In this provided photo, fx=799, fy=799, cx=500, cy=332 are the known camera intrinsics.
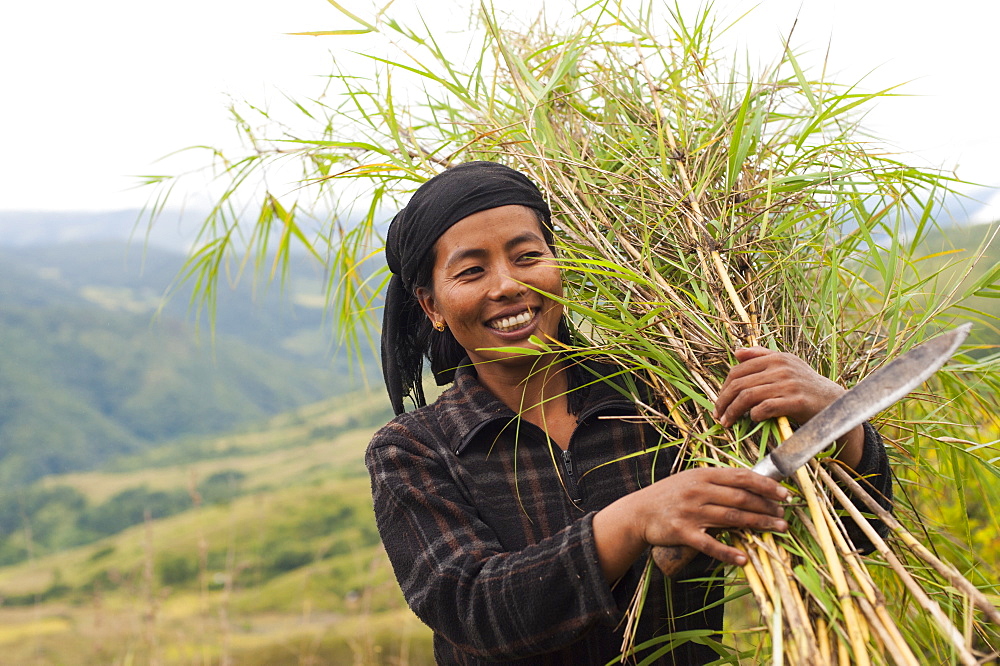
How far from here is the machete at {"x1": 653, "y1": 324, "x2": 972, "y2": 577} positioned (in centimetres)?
97

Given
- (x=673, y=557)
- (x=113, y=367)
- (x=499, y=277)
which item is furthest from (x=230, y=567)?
(x=113, y=367)

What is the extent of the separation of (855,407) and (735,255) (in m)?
0.60

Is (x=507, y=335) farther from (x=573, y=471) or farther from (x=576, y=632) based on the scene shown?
(x=576, y=632)

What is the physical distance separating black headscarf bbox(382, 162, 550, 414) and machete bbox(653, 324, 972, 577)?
69cm

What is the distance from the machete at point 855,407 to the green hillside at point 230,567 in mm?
1692

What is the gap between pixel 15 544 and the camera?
18.5 meters

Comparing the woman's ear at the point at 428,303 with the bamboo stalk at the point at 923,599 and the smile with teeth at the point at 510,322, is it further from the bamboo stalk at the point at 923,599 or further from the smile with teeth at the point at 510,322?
the bamboo stalk at the point at 923,599

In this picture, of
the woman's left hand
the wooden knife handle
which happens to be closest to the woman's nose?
the woman's left hand

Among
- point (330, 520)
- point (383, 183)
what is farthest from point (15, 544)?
point (383, 183)

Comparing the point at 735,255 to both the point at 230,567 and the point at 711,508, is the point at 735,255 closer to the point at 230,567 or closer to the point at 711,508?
the point at 711,508

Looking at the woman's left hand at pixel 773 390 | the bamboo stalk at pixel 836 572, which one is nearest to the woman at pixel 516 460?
the woman's left hand at pixel 773 390

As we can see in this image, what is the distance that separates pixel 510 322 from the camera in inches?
57.4

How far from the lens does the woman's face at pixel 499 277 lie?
1444mm

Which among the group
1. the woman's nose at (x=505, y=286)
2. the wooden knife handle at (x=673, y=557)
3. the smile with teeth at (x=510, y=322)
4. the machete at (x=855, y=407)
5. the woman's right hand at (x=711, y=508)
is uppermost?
the woman's nose at (x=505, y=286)
